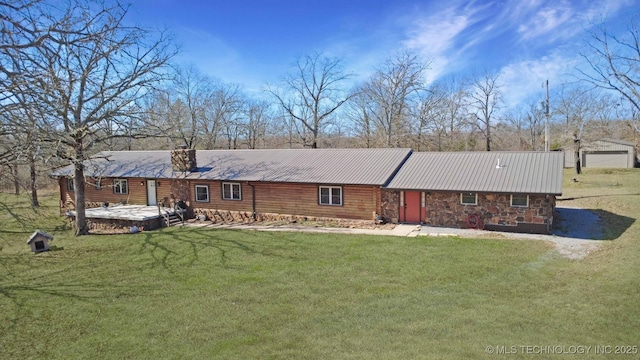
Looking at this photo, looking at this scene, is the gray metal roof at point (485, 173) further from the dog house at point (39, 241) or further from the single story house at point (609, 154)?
the single story house at point (609, 154)

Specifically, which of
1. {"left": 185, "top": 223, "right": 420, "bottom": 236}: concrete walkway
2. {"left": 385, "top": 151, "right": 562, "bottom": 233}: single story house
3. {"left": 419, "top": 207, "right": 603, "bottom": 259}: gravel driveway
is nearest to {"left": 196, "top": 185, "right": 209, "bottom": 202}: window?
{"left": 185, "top": 223, "right": 420, "bottom": 236}: concrete walkway

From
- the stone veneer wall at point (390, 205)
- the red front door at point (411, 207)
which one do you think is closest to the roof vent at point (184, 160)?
the stone veneer wall at point (390, 205)

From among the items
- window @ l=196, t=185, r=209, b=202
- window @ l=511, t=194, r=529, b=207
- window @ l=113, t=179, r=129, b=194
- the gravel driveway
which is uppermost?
window @ l=113, t=179, r=129, b=194

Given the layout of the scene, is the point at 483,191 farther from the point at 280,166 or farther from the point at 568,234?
the point at 280,166

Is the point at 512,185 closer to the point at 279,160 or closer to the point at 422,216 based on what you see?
the point at 422,216

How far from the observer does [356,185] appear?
703 inches

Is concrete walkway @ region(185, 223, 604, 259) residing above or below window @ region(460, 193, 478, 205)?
below

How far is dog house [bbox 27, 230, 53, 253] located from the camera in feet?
48.6

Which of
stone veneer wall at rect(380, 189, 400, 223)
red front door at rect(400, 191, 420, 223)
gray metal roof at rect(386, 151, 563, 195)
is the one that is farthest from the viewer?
stone veneer wall at rect(380, 189, 400, 223)

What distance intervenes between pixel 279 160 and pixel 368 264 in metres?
11.7

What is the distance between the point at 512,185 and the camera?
50.9 ft

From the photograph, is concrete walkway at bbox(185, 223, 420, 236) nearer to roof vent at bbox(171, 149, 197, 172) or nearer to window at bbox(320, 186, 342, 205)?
window at bbox(320, 186, 342, 205)

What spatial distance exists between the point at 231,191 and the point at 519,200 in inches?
547

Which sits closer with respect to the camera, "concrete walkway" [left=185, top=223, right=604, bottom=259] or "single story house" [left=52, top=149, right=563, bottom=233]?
"concrete walkway" [left=185, top=223, right=604, bottom=259]
